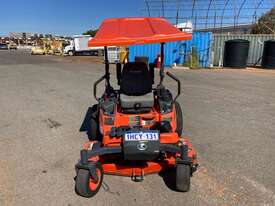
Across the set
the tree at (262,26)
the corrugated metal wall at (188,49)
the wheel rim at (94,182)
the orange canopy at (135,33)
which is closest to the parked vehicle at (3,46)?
the corrugated metal wall at (188,49)

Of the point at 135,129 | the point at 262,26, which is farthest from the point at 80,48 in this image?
the point at 135,129

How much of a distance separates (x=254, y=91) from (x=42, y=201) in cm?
878

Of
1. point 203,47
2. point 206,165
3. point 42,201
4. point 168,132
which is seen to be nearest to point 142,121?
point 168,132

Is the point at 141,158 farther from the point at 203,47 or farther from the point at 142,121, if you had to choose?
the point at 203,47

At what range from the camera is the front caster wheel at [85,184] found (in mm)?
3229

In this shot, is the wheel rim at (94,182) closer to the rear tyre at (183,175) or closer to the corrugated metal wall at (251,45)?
the rear tyre at (183,175)

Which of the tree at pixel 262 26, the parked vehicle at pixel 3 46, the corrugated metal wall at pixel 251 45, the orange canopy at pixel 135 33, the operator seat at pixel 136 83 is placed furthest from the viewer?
the parked vehicle at pixel 3 46

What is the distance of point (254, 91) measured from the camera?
987 centimetres

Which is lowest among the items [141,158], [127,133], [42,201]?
[42,201]

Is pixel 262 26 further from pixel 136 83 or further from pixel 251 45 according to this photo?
pixel 136 83

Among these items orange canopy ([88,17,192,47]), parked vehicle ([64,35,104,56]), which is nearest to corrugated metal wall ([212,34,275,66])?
orange canopy ([88,17,192,47])

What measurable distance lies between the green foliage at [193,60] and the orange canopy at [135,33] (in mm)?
13874

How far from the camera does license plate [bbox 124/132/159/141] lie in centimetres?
322

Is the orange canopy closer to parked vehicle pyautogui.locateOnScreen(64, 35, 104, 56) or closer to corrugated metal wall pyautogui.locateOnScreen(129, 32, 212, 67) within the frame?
corrugated metal wall pyautogui.locateOnScreen(129, 32, 212, 67)
